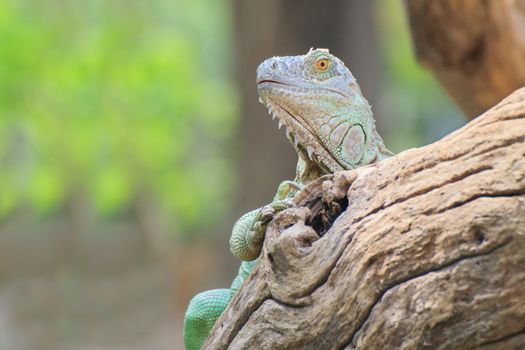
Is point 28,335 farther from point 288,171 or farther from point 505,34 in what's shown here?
point 505,34

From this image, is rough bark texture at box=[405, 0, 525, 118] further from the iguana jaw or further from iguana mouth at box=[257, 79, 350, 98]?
the iguana jaw

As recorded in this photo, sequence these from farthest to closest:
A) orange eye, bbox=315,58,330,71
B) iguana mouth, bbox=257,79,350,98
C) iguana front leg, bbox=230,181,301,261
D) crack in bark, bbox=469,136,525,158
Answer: orange eye, bbox=315,58,330,71 < iguana mouth, bbox=257,79,350,98 < iguana front leg, bbox=230,181,301,261 < crack in bark, bbox=469,136,525,158

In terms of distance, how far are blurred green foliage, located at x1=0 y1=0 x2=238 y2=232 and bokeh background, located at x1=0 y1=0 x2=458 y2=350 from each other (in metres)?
0.03

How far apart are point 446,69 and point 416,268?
399 centimetres

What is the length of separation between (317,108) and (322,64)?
275 mm

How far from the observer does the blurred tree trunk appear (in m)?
10.1

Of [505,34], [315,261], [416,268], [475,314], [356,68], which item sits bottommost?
[475,314]

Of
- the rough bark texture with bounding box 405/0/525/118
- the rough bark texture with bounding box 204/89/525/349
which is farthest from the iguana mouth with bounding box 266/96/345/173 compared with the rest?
the rough bark texture with bounding box 405/0/525/118

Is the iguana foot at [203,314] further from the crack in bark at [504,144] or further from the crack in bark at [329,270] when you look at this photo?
the crack in bark at [504,144]

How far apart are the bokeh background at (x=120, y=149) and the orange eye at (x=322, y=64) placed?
5573mm

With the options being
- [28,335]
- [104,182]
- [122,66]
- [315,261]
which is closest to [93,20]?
[122,66]

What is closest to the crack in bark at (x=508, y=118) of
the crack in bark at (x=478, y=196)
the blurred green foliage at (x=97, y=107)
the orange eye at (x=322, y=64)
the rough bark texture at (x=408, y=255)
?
the rough bark texture at (x=408, y=255)

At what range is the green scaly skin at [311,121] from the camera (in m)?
4.15

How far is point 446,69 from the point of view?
6.41 m
